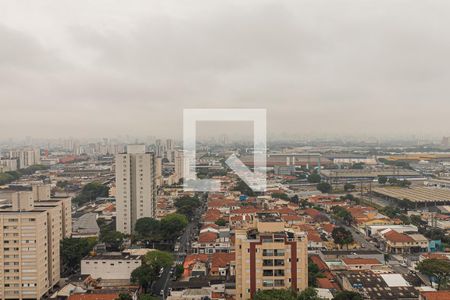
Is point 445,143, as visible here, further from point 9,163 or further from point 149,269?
point 149,269

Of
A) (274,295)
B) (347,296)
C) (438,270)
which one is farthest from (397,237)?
(274,295)

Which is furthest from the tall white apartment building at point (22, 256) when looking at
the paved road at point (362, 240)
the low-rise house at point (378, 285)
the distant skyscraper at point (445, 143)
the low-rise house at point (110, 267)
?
the distant skyscraper at point (445, 143)

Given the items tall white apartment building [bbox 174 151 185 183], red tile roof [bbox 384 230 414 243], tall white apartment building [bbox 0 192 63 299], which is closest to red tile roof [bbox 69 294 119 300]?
tall white apartment building [bbox 0 192 63 299]

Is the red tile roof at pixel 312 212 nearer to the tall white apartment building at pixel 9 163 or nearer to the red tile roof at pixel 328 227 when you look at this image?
the red tile roof at pixel 328 227

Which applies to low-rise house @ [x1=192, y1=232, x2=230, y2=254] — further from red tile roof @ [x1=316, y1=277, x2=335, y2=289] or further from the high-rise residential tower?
the high-rise residential tower

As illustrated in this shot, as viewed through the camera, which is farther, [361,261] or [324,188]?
[324,188]

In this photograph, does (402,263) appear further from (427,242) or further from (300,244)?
(300,244)
